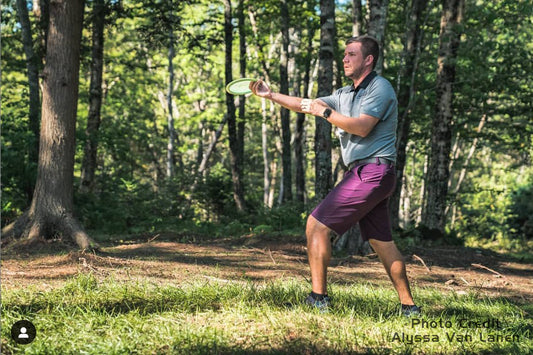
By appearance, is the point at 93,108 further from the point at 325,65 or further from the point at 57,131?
the point at 325,65

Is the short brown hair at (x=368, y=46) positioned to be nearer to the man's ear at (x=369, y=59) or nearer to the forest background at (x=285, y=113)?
the man's ear at (x=369, y=59)

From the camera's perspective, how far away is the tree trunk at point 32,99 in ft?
40.3

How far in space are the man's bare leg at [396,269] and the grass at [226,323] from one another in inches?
7.3

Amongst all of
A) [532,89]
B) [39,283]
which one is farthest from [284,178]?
[39,283]

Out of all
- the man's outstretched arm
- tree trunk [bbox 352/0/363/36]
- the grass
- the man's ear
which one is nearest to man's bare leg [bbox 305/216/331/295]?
the grass

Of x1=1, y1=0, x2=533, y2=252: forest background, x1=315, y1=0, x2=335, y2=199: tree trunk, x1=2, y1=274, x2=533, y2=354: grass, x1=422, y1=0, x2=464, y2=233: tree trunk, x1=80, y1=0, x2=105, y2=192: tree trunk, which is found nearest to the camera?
x1=2, y1=274, x2=533, y2=354: grass

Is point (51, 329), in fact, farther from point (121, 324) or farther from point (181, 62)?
point (181, 62)

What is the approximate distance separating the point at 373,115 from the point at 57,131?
247 inches

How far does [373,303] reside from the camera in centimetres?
484

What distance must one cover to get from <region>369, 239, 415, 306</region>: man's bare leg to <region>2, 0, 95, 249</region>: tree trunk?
5604mm

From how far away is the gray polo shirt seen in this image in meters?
4.41

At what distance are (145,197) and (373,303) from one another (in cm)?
1131

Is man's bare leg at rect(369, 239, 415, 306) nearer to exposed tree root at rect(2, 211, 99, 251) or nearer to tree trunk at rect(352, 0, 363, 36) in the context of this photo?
exposed tree root at rect(2, 211, 99, 251)

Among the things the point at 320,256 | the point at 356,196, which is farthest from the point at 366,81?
the point at 320,256
